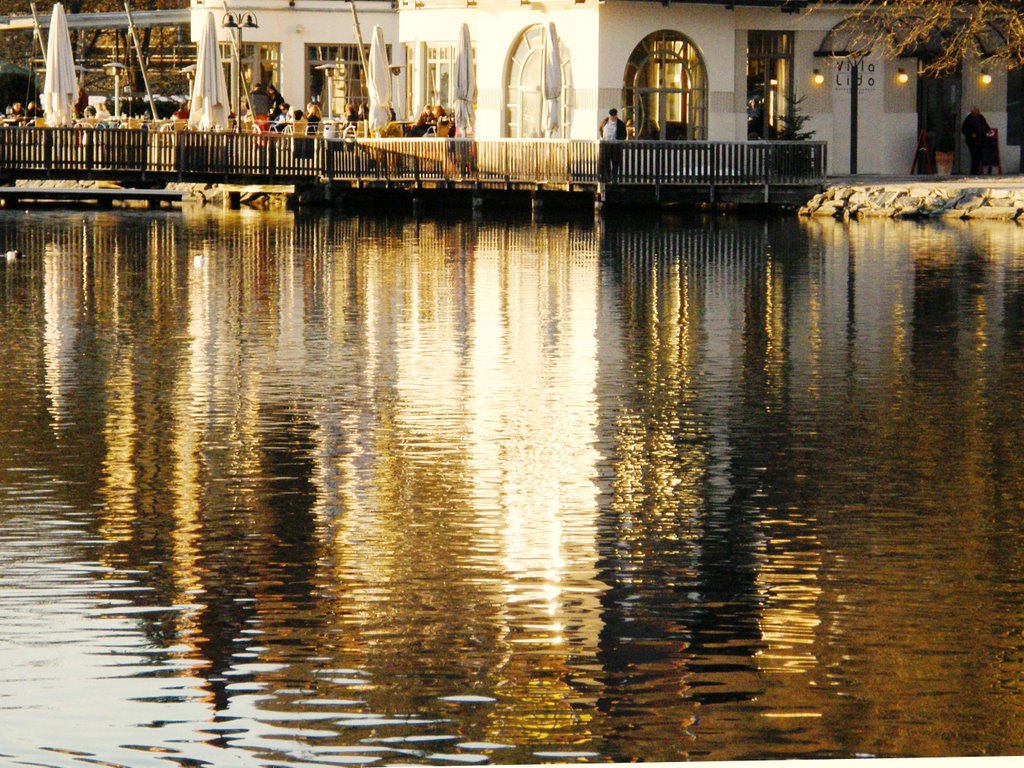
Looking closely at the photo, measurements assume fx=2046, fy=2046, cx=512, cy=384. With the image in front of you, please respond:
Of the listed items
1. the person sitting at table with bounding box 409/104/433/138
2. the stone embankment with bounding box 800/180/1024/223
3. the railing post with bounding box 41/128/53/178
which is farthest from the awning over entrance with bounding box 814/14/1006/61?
the railing post with bounding box 41/128/53/178

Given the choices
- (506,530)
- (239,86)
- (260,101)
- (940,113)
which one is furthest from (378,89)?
(506,530)

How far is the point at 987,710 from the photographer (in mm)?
8023

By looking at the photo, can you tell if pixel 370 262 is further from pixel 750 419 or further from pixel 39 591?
pixel 39 591

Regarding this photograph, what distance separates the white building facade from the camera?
46.2 m

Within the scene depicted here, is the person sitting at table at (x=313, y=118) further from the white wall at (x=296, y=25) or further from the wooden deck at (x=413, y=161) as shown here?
the white wall at (x=296, y=25)

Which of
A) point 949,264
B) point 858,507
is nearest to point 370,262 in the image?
point 949,264

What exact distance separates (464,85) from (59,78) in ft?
30.0

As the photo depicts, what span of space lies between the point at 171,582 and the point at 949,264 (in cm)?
2106

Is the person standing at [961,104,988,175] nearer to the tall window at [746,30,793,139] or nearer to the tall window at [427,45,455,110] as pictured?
the tall window at [746,30,793,139]

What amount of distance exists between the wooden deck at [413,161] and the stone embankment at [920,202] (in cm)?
113

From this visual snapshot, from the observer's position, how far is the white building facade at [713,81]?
46188mm

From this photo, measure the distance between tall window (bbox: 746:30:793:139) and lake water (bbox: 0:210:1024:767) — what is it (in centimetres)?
2416

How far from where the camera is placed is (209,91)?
46.2 metres

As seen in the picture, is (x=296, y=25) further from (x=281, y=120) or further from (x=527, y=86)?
(x=527, y=86)
